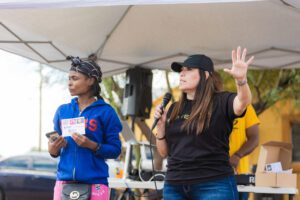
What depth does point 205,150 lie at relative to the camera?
10.2 feet

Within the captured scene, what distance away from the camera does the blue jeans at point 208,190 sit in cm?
304

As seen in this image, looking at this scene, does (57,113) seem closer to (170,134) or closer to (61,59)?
(170,134)

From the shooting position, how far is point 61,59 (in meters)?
6.64

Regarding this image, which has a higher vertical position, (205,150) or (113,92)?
(113,92)

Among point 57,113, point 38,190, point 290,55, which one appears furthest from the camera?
point 38,190

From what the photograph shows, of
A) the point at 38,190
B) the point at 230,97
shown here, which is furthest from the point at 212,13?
the point at 38,190

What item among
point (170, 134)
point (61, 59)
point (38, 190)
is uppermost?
point (61, 59)

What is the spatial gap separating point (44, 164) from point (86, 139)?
29.2 feet

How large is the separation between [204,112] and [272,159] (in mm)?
2112

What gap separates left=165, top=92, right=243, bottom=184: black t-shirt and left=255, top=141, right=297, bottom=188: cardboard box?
1701 mm

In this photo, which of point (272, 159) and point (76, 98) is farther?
point (272, 159)

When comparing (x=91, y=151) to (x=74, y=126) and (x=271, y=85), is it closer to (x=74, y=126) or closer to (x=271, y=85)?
(x=74, y=126)

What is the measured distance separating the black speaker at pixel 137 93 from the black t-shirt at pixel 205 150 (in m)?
3.64

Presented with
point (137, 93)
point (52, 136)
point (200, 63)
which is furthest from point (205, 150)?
point (137, 93)
